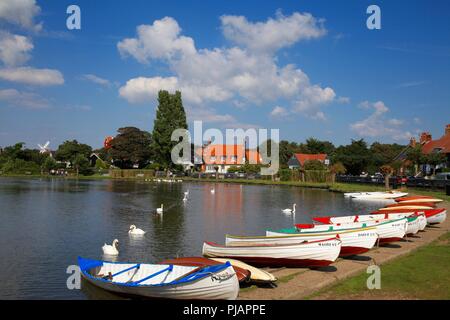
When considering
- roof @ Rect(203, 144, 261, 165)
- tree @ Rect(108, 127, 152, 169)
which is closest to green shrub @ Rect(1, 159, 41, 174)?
tree @ Rect(108, 127, 152, 169)

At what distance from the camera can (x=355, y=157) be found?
102 m

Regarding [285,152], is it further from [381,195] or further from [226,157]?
[381,195]

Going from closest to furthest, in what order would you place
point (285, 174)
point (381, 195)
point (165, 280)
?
point (165, 280) < point (381, 195) < point (285, 174)

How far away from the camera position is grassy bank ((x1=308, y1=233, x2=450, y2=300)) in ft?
44.0

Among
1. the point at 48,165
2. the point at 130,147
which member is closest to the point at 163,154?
the point at 130,147

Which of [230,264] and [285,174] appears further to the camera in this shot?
[285,174]

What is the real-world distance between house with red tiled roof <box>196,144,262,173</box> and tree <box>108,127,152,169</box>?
18622mm

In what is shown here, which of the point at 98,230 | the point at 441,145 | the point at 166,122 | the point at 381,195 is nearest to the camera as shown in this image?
the point at 98,230

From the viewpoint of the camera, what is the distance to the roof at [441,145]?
81.9 m

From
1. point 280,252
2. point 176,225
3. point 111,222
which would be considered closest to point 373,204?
point 176,225

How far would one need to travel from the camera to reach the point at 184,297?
13180mm

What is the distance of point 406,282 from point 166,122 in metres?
97.3
